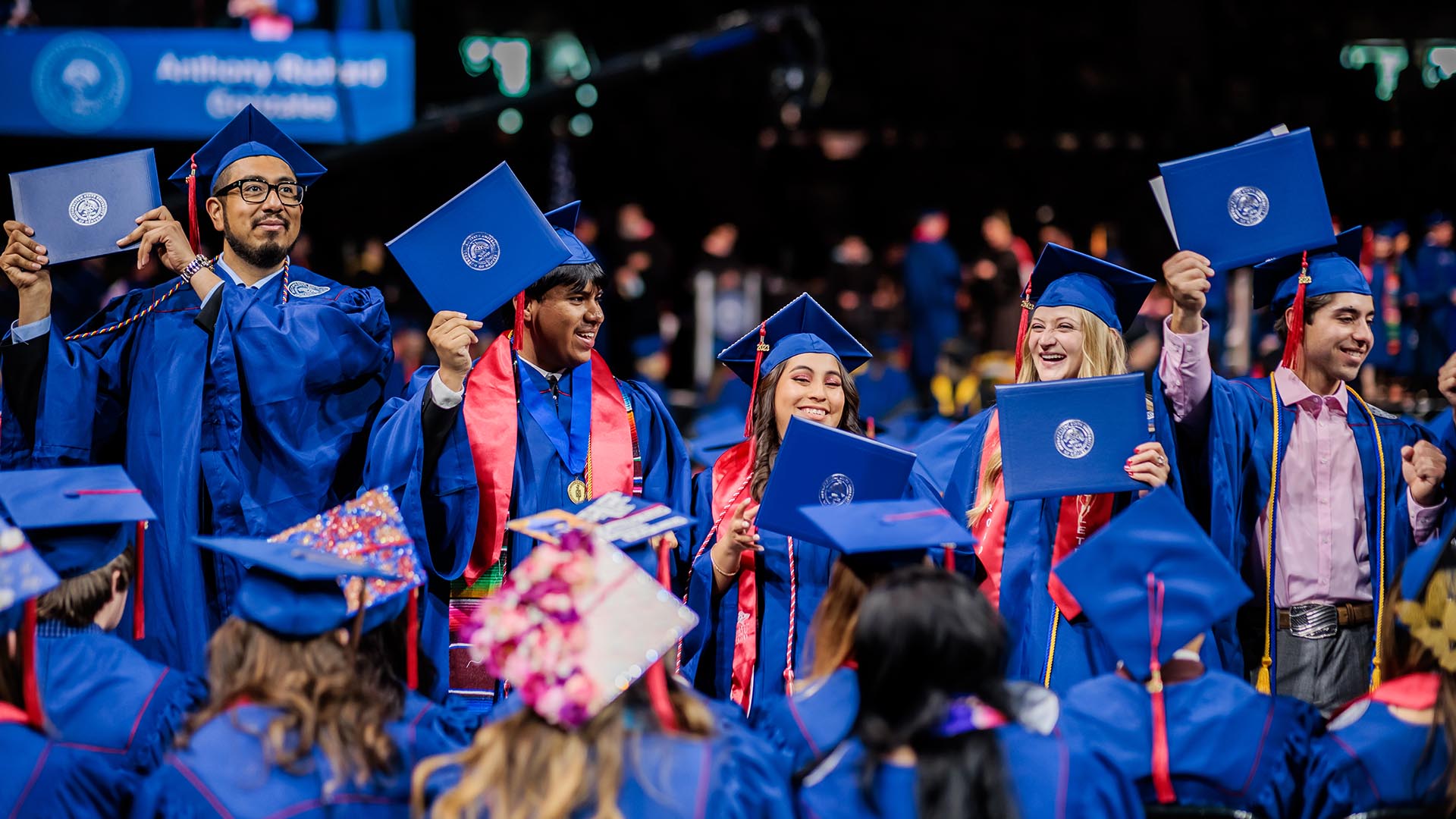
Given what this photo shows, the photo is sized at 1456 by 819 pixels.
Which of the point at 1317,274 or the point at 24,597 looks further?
the point at 1317,274

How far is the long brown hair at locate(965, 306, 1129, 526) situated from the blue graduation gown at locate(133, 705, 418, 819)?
6.82 feet

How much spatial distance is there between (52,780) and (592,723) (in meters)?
1.06

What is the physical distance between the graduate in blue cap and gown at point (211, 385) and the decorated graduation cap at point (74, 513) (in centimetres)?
74

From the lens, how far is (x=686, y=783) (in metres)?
2.32

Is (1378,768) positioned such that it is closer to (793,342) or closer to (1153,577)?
(1153,577)

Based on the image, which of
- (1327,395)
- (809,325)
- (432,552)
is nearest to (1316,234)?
(1327,395)

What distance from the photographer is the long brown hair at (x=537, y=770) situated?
227 centimetres

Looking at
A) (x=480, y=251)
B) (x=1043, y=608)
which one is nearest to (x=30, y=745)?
(x=480, y=251)

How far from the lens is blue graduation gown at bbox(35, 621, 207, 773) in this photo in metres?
2.75

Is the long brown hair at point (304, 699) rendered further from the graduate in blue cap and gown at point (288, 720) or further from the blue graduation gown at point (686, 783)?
the blue graduation gown at point (686, 783)

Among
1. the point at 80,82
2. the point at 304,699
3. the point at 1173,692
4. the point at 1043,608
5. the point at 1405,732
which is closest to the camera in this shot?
the point at 304,699

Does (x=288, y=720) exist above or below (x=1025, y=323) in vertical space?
below

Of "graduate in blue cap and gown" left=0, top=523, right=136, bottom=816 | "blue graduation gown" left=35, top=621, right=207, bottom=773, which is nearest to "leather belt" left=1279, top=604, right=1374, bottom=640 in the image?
"blue graduation gown" left=35, top=621, right=207, bottom=773

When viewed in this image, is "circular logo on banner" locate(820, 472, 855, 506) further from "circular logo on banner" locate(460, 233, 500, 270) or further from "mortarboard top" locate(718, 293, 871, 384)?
"circular logo on banner" locate(460, 233, 500, 270)
